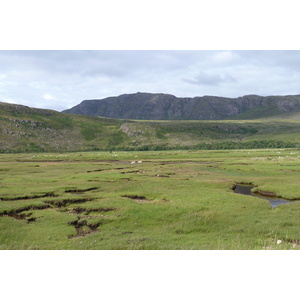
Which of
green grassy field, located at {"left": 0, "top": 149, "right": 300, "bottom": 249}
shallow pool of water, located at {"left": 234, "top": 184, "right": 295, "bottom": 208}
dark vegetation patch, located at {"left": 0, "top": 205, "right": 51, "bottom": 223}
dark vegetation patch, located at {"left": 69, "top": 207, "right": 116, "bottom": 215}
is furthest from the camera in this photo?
shallow pool of water, located at {"left": 234, "top": 184, "right": 295, "bottom": 208}

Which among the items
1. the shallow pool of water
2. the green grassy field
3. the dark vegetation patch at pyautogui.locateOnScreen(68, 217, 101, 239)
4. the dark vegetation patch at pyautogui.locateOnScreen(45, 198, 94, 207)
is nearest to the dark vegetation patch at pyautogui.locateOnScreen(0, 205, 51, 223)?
the green grassy field

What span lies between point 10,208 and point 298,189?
43.4 metres

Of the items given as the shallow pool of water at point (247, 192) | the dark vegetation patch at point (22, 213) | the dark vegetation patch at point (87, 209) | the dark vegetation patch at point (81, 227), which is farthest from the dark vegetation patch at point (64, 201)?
the shallow pool of water at point (247, 192)

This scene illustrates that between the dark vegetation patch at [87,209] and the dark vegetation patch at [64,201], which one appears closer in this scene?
the dark vegetation patch at [87,209]

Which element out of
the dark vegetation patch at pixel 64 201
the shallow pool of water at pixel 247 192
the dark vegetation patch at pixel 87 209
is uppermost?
the dark vegetation patch at pixel 64 201

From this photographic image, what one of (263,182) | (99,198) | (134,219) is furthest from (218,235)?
(263,182)

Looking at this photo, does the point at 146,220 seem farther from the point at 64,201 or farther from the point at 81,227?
the point at 64,201

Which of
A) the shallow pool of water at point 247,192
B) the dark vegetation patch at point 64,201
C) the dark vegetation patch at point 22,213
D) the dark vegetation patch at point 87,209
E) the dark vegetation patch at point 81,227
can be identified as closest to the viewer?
the dark vegetation patch at point 81,227

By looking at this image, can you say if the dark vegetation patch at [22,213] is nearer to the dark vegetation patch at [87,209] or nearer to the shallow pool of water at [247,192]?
the dark vegetation patch at [87,209]

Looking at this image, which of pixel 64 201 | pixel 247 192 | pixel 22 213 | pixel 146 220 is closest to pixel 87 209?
pixel 64 201

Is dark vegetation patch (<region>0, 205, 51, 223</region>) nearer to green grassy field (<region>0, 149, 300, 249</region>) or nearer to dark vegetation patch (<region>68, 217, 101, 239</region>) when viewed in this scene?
green grassy field (<region>0, 149, 300, 249</region>)

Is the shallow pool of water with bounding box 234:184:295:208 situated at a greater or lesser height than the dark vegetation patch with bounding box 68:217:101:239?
lesser

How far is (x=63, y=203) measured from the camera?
35.2 m

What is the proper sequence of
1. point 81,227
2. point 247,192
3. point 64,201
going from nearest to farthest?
point 81,227, point 64,201, point 247,192
